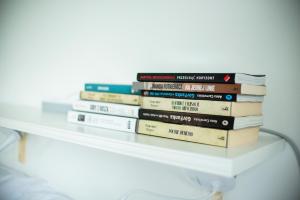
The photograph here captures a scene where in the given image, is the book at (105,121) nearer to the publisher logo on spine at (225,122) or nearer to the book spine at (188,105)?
the book spine at (188,105)

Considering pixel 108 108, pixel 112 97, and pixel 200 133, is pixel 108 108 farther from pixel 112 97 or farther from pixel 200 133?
pixel 200 133

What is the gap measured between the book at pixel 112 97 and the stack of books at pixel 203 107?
29 mm

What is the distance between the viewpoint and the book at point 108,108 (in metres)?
0.74

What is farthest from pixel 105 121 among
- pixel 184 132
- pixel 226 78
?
pixel 226 78

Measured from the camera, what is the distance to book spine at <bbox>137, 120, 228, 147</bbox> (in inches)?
23.8

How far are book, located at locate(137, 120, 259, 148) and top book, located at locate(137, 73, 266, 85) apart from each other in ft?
0.35

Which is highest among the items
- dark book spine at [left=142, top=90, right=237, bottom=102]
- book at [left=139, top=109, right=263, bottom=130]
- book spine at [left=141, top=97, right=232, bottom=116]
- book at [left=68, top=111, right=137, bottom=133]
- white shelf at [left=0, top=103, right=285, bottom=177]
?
dark book spine at [left=142, top=90, right=237, bottom=102]

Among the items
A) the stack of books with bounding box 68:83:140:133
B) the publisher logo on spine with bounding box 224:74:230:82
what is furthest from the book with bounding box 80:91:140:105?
the publisher logo on spine with bounding box 224:74:230:82

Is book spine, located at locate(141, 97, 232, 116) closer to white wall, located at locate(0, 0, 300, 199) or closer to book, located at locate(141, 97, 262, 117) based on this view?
book, located at locate(141, 97, 262, 117)

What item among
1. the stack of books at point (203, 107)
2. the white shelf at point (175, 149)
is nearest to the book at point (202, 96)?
the stack of books at point (203, 107)

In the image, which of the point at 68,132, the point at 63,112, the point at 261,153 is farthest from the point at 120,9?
the point at 261,153

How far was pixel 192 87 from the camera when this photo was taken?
65 cm

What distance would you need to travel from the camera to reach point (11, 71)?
1.58 metres

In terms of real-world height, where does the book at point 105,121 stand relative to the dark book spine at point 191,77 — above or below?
below
